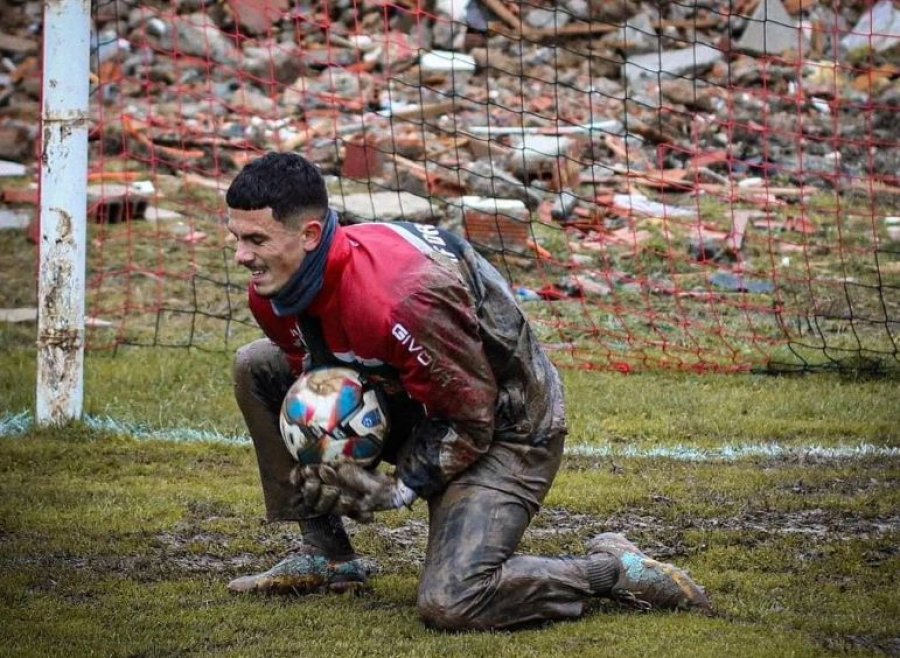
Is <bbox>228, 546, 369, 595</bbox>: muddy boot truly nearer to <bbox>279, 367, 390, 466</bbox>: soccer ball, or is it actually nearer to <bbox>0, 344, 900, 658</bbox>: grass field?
<bbox>0, 344, 900, 658</bbox>: grass field

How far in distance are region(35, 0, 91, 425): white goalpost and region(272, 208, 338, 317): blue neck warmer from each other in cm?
302

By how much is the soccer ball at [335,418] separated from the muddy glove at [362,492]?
71 millimetres

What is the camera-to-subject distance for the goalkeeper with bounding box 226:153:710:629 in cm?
486

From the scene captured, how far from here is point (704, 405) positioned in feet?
27.8

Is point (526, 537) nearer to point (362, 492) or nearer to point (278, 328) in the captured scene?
point (362, 492)

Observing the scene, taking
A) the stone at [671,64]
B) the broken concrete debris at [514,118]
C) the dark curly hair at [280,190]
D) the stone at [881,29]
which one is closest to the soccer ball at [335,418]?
the dark curly hair at [280,190]

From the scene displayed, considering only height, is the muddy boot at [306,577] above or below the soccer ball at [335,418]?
below

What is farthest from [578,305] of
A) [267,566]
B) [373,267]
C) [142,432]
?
[373,267]

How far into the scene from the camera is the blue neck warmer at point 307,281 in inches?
192

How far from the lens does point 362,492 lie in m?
4.91

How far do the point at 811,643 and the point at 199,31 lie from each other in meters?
16.4

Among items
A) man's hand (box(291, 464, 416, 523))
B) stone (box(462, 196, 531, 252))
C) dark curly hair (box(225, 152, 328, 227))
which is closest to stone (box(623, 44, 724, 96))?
stone (box(462, 196, 531, 252))

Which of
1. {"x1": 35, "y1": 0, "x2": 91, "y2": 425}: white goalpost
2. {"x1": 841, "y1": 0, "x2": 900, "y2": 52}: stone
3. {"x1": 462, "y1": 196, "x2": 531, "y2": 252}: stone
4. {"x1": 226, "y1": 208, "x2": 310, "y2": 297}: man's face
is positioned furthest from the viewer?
{"x1": 841, "y1": 0, "x2": 900, "y2": 52}: stone

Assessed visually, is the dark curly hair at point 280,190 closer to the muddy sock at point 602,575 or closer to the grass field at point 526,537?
the grass field at point 526,537
